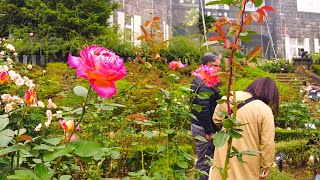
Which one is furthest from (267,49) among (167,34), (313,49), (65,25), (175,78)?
(175,78)

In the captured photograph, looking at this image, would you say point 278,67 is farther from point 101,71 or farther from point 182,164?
point 101,71

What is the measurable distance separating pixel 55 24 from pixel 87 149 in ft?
44.4

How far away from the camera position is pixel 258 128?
2375 mm

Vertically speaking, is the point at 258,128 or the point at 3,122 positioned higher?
the point at 3,122

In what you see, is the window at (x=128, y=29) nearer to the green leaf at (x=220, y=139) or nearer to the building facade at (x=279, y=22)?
the building facade at (x=279, y=22)

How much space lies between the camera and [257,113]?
2.33 metres

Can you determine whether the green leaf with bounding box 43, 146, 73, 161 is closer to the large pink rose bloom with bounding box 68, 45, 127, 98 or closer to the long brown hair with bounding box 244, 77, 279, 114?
the large pink rose bloom with bounding box 68, 45, 127, 98

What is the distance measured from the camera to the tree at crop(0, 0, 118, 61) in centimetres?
1306

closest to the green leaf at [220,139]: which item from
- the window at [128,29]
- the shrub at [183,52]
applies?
the shrub at [183,52]

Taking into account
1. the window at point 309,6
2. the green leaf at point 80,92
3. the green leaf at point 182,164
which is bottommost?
the green leaf at point 182,164

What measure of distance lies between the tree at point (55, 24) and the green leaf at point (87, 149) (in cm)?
1221

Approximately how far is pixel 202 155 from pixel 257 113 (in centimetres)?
108

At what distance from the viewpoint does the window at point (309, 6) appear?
23125mm

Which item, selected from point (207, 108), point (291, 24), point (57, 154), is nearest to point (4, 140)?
point (57, 154)
